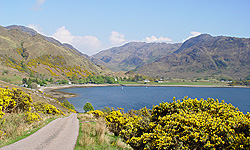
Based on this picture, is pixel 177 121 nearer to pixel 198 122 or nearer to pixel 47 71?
pixel 198 122

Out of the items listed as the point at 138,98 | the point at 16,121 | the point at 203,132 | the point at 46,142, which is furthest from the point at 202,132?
the point at 138,98

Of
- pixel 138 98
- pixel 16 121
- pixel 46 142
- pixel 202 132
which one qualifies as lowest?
pixel 138 98

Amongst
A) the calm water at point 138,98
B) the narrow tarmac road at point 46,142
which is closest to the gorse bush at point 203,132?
the narrow tarmac road at point 46,142

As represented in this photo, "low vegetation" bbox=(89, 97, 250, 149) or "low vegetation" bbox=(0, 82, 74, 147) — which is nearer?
"low vegetation" bbox=(89, 97, 250, 149)

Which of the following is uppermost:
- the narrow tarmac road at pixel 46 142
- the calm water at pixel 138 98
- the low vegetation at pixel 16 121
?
the low vegetation at pixel 16 121

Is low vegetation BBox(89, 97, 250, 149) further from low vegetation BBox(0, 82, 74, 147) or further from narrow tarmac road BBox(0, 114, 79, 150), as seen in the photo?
low vegetation BBox(0, 82, 74, 147)

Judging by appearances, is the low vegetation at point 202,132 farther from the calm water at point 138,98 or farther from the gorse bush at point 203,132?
the calm water at point 138,98

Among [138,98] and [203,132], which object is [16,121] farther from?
[138,98]

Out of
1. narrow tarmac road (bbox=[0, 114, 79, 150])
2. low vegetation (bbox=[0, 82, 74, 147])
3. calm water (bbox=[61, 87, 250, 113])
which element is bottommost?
calm water (bbox=[61, 87, 250, 113])

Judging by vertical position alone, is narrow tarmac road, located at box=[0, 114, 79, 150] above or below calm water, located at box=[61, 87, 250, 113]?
above

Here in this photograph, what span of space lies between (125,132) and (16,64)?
19737 cm

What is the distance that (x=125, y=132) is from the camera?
12.1 metres

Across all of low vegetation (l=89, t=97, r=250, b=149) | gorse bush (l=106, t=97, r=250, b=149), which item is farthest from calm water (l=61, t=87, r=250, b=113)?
gorse bush (l=106, t=97, r=250, b=149)

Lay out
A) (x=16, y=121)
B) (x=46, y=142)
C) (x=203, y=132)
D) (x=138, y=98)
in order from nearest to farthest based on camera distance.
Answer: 1. (x=203, y=132)
2. (x=46, y=142)
3. (x=16, y=121)
4. (x=138, y=98)
